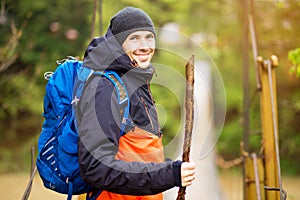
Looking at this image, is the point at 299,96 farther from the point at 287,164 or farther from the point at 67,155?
the point at 67,155

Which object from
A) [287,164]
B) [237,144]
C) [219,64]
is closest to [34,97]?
[219,64]

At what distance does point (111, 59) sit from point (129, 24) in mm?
141

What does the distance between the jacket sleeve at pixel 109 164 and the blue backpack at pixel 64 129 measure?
6cm

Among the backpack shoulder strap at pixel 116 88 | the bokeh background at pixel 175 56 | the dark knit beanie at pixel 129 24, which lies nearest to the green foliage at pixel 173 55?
the bokeh background at pixel 175 56

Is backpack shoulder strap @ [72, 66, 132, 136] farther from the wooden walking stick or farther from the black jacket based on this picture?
the wooden walking stick

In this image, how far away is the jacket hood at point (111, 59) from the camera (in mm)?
1635

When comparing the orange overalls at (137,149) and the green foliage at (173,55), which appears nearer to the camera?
the orange overalls at (137,149)

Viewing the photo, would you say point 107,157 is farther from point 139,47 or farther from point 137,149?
→ point 139,47

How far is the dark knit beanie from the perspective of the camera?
1.73 meters

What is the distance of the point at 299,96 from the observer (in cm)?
1130

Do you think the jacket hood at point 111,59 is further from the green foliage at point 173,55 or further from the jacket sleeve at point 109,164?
the green foliage at point 173,55

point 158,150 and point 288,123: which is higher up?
point 288,123

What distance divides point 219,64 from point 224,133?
1809mm

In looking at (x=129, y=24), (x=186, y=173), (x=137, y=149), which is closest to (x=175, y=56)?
(x=129, y=24)
